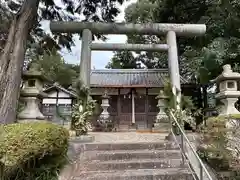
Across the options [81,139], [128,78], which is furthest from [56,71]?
[81,139]

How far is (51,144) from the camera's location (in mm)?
3703

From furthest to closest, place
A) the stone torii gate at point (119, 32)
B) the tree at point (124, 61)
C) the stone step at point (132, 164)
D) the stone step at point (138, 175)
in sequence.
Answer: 1. the tree at point (124, 61)
2. the stone torii gate at point (119, 32)
3. the stone step at point (132, 164)
4. the stone step at point (138, 175)

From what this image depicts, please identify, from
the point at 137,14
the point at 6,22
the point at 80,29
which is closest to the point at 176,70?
the point at 80,29

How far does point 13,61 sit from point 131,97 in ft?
32.0

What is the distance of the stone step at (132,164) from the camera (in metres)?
4.58

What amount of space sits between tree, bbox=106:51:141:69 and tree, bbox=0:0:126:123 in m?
15.6

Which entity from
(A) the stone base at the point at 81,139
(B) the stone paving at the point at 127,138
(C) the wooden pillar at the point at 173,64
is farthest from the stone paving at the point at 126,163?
(C) the wooden pillar at the point at 173,64

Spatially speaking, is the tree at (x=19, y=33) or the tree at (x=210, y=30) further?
the tree at (x=210, y=30)

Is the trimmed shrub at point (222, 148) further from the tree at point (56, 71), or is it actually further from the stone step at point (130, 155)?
the tree at point (56, 71)

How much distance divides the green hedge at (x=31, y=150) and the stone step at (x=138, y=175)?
1.93 ft

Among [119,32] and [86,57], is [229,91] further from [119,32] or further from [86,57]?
[86,57]

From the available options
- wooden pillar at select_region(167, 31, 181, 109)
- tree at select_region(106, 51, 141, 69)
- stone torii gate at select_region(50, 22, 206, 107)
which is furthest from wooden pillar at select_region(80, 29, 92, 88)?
tree at select_region(106, 51, 141, 69)

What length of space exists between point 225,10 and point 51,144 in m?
8.98

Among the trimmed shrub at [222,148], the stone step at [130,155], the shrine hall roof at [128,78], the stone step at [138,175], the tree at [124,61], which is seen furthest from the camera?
the tree at [124,61]
